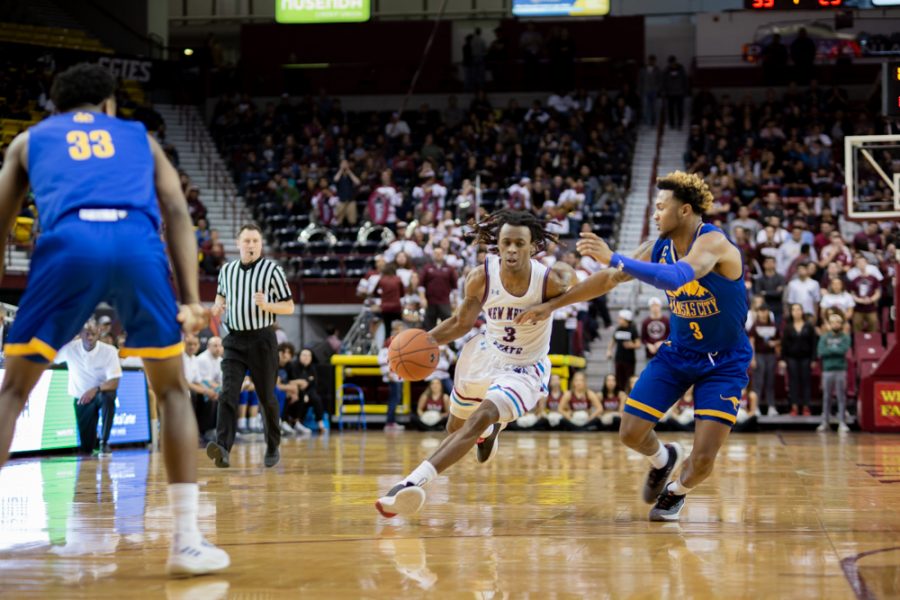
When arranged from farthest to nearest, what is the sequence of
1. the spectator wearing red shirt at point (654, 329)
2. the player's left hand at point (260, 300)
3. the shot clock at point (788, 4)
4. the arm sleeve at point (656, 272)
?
the spectator wearing red shirt at point (654, 329) → the shot clock at point (788, 4) → the player's left hand at point (260, 300) → the arm sleeve at point (656, 272)

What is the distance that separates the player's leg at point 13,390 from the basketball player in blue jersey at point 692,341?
3102 millimetres

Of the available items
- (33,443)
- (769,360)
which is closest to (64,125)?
(33,443)

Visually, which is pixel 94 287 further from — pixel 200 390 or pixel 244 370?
pixel 200 390

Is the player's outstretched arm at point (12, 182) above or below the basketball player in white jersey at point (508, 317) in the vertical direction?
above

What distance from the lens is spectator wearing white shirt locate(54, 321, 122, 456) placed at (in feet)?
41.9

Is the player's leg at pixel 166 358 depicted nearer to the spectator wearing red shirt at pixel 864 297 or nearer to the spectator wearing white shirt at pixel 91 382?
the spectator wearing white shirt at pixel 91 382

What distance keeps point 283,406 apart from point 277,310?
7.89m

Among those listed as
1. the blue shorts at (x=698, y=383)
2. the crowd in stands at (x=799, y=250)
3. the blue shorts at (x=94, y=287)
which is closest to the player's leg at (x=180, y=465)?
the blue shorts at (x=94, y=287)

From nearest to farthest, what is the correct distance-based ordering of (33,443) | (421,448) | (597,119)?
(33,443), (421,448), (597,119)

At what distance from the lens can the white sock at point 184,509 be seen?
4371mm

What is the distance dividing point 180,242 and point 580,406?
13566 millimetres

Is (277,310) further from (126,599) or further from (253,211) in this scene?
(253,211)

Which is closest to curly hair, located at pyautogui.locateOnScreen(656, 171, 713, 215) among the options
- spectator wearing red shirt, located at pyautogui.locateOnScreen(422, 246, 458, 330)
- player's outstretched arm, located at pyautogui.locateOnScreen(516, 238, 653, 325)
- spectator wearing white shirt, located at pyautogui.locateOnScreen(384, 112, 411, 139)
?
player's outstretched arm, located at pyautogui.locateOnScreen(516, 238, 653, 325)

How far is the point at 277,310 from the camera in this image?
9.63 m
